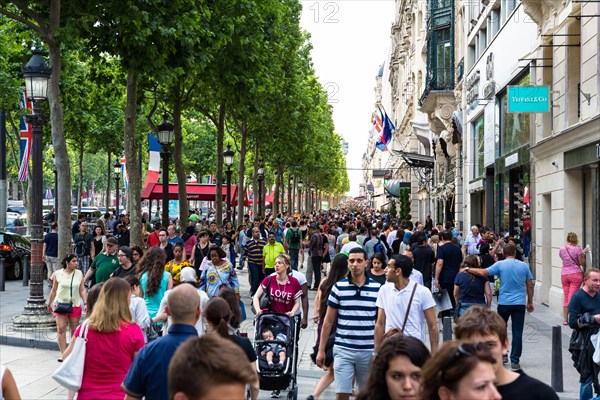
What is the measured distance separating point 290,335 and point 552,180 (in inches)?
495

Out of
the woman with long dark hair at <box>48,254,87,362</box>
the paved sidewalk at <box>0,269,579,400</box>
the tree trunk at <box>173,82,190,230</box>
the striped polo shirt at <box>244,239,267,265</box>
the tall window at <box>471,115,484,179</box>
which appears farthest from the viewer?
the tall window at <box>471,115,484,179</box>

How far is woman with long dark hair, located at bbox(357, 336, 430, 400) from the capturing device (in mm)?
4285

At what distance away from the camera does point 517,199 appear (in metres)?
26.8

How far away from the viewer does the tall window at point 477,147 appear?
114ft

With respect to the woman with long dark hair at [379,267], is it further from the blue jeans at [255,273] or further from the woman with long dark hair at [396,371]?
the blue jeans at [255,273]

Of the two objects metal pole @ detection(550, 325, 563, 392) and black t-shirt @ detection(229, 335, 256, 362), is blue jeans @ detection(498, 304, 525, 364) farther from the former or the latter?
black t-shirt @ detection(229, 335, 256, 362)

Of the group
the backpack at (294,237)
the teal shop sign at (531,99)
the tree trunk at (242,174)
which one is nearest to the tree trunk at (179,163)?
the backpack at (294,237)

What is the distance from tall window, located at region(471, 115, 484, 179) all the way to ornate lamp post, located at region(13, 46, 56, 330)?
21.6 meters

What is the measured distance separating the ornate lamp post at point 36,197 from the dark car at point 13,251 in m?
10.8

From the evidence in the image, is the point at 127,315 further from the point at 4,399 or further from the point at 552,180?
the point at 552,180

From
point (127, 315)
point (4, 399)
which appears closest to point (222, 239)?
point (127, 315)

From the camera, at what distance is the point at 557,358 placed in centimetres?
1069

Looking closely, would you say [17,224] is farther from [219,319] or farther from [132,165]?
[219,319]

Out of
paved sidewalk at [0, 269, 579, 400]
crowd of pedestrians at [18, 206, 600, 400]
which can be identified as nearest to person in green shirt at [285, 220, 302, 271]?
paved sidewalk at [0, 269, 579, 400]
